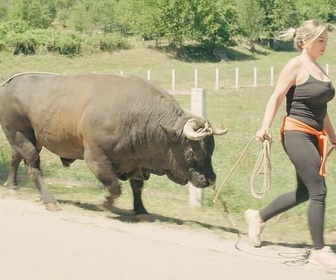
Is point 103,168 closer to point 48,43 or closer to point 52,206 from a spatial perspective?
point 52,206

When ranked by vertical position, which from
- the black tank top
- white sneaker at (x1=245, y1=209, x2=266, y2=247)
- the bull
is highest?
the black tank top

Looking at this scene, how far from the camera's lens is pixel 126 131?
26.5 ft

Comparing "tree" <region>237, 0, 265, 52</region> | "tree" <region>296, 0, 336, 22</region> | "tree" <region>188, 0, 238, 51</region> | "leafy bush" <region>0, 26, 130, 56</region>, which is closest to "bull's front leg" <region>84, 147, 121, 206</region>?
"leafy bush" <region>0, 26, 130, 56</region>

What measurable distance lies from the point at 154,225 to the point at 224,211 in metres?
1.00

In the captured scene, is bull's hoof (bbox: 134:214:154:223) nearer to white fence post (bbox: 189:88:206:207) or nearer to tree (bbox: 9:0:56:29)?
white fence post (bbox: 189:88:206:207)

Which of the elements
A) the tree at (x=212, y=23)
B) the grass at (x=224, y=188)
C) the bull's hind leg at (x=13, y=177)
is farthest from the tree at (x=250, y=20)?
the bull's hind leg at (x=13, y=177)

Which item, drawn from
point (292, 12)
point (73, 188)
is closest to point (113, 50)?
point (292, 12)

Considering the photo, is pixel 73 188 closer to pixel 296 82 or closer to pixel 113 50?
pixel 296 82

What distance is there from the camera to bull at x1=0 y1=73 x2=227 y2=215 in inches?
315

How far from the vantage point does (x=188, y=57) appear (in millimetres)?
62062

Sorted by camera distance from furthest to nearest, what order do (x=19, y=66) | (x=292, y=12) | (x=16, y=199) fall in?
(x=292, y=12), (x=19, y=66), (x=16, y=199)

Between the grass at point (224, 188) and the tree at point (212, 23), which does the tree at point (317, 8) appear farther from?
the grass at point (224, 188)

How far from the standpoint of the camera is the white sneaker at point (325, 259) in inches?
233

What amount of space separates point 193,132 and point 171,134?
13.3 inches
